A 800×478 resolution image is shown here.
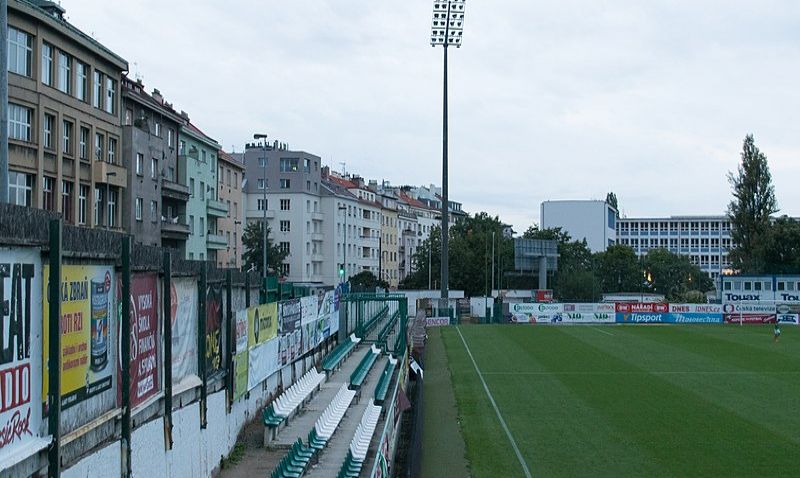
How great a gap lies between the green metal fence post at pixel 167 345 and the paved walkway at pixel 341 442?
3.93 metres

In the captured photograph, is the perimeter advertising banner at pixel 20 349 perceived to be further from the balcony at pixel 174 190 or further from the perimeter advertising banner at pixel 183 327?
the balcony at pixel 174 190

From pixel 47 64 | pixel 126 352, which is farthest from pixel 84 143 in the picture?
pixel 126 352

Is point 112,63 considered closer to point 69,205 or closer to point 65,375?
point 69,205

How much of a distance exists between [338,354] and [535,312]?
39386mm

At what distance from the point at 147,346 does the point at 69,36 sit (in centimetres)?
2732

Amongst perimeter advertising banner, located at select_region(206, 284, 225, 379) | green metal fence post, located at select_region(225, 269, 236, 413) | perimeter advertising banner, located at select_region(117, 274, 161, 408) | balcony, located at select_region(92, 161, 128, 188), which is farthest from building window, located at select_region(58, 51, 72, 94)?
perimeter advertising banner, located at select_region(117, 274, 161, 408)

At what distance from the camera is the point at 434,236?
118 metres

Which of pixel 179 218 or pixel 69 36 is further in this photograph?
pixel 179 218

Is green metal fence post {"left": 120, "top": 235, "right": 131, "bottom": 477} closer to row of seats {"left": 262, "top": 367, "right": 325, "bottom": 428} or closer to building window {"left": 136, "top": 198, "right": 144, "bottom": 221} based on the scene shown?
row of seats {"left": 262, "top": 367, "right": 325, "bottom": 428}

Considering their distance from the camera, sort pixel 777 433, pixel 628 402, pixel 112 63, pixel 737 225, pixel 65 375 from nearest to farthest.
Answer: pixel 65 375 → pixel 777 433 → pixel 628 402 → pixel 112 63 → pixel 737 225

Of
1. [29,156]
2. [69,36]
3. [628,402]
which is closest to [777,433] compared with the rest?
[628,402]

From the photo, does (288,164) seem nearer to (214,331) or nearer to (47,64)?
(47,64)

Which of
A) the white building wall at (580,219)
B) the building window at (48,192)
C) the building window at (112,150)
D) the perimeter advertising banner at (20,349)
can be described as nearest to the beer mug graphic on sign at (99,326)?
the perimeter advertising banner at (20,349)

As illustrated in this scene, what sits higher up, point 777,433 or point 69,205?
point 69,205
